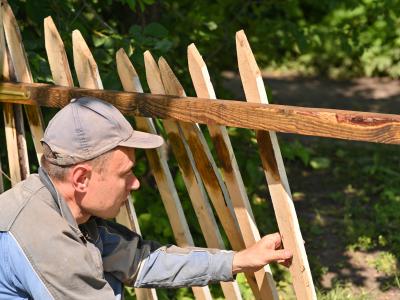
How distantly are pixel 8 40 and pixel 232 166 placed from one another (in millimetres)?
1156

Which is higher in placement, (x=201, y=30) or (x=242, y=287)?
(x=201, y=30)

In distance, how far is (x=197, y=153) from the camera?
3.10 m

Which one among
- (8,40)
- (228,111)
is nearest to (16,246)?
(228,111)

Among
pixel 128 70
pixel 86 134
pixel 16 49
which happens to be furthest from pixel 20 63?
pixel 86 134

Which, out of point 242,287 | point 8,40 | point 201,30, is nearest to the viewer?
point 8,40

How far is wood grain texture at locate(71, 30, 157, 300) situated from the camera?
3234 millimetres

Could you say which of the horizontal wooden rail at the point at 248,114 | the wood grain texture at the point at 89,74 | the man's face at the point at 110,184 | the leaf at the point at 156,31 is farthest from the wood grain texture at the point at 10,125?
the man's face at the point at 110,184

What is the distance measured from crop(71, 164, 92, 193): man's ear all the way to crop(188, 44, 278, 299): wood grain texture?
540 mm

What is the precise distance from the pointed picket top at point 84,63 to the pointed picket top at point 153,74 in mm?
264

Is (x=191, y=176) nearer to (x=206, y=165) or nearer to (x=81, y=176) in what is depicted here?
(x=206, y=165)

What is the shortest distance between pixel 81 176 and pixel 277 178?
2.21ft

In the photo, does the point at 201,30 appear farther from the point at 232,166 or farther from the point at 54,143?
the point at 54,143

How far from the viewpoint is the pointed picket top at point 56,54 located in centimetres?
333

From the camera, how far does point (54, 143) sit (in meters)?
2.62
